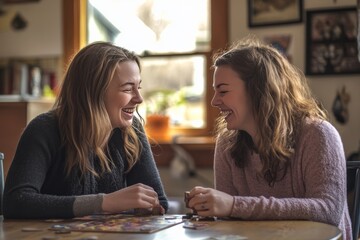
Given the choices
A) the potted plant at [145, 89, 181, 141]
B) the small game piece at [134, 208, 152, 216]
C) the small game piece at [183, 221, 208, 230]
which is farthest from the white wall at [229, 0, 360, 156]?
the small game piece at [183, 221, 208, 230]

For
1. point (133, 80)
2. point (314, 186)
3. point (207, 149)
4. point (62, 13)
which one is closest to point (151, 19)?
point (62, 13)

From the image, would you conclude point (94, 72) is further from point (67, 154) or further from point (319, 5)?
point (319, 5)

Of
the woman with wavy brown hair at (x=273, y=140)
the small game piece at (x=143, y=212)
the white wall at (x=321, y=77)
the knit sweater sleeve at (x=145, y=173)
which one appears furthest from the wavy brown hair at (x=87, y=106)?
the white wall at (x=321, y=77)

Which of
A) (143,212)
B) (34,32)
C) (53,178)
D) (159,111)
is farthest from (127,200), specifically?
(34,32)

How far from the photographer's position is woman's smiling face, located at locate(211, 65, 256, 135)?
6.40 ft

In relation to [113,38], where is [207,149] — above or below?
below

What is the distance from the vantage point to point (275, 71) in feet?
6.57

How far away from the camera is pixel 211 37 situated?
3924 millimetres

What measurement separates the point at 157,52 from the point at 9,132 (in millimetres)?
1074

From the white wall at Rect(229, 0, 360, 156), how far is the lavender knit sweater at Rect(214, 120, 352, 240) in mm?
1664

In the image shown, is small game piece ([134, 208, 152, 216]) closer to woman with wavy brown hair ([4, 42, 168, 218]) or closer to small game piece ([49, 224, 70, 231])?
woman with wavy brown hair ([4, 42, 168, 218])

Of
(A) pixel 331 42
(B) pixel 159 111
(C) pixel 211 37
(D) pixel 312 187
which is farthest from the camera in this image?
(B) pixel 159 111

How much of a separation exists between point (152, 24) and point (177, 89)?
0.46 metres

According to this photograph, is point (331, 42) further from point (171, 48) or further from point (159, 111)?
point (159, 111)
